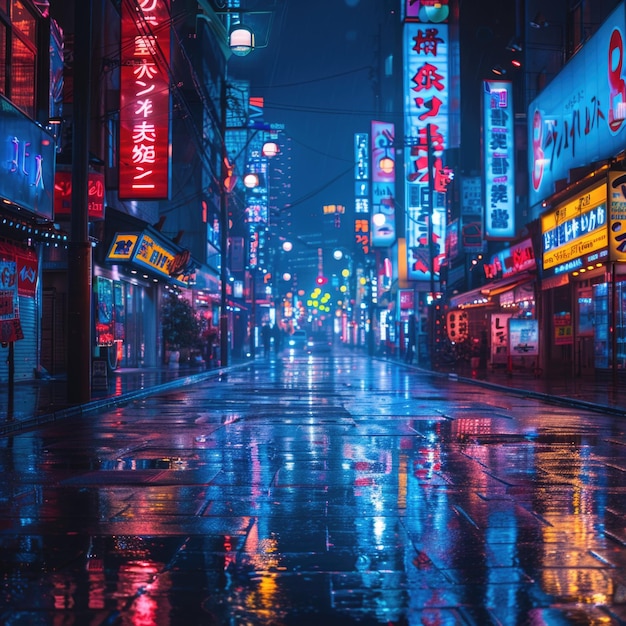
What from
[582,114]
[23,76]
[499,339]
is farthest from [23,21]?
[499,339]

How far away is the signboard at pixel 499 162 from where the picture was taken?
40062mm

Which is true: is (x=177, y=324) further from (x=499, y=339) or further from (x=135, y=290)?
(x=499, y=339)

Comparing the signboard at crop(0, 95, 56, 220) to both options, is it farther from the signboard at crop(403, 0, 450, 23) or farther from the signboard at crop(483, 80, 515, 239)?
the signboard at crop(403, 0, 450, 23)

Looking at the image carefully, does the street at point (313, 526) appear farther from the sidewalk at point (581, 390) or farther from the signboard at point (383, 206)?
the signboard at point (383, 206)

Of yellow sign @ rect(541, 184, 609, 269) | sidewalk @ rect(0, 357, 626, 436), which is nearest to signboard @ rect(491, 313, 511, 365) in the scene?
sidewalk @ rect(0, 357, 626, 436)

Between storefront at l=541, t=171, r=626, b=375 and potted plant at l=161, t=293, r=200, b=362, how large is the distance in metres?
19.8

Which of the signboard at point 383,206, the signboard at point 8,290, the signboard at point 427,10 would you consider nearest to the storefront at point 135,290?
the signboard at point 8,290

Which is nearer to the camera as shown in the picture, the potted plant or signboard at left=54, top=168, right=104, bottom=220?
signboard at left=54, top=168, right=104, bottom=220

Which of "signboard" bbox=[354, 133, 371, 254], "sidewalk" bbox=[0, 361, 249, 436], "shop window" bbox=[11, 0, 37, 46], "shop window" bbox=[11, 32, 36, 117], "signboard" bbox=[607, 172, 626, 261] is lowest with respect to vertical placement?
"sidewalk" bbox=[0, 361, 249, 436]

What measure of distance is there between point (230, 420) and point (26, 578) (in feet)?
38.1

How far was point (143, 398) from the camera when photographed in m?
24.2

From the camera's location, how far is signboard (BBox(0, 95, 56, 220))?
20.5m

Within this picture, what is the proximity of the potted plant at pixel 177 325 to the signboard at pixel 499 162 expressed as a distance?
17.2 meters

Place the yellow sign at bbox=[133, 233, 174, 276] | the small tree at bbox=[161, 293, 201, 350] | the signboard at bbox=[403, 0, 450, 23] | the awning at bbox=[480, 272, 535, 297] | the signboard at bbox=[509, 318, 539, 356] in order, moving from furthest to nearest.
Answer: the signboard at bbox=[403, 0, 450, 23], the small tree at bbox=[161, 293, 201, 350], the awning at bbox=[480, 272, 535, 297], the yellow sign at bbox=[133, 233, 174, 276], the signboard at bbox=[509, 318, 539, 356]
